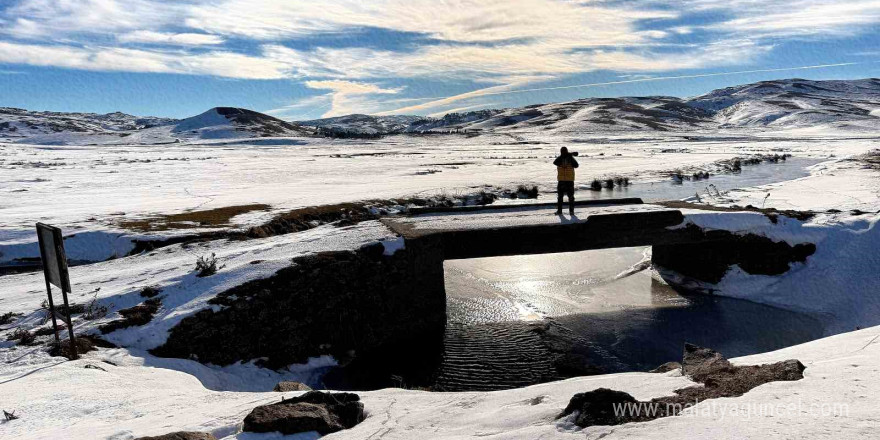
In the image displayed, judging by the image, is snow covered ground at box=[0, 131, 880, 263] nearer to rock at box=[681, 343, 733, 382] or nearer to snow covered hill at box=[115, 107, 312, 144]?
rock at box=[681, 343, 733, 382]

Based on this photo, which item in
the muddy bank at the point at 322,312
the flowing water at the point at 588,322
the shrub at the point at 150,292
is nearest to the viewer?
the muddy bank at the point at 322,312

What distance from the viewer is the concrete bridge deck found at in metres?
16.4

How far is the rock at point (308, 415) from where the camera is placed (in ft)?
19.2

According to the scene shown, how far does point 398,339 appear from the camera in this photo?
579 inches

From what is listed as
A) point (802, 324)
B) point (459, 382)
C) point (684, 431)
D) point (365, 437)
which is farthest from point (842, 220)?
point (365, 437)

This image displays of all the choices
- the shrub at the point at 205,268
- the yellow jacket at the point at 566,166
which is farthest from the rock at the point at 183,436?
the yellow jacket at the point at 566,166

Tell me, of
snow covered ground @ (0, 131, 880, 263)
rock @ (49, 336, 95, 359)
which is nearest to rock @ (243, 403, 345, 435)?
rock @ (49, 336, 95, 359)

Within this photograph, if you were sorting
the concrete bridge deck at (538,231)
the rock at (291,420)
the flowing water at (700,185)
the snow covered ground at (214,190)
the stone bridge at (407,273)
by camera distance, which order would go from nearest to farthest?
the rock at (291,420) → the stone bridge at (407,273) → the concrete bridge deck at (538,231) → the snow covered ground at (214,190) → the flowing water at (700,185)

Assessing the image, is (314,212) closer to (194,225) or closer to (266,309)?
(194,225)

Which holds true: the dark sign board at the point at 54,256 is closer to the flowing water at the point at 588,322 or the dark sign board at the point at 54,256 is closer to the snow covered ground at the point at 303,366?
the snow covered ground at the point at 303,366

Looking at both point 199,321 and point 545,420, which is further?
point 199,321

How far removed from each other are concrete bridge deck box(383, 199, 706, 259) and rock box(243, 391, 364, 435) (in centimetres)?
882

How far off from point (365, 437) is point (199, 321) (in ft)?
22.7

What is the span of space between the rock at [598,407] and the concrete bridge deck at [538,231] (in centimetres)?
994
